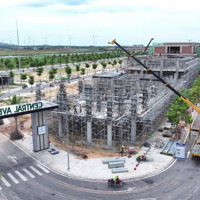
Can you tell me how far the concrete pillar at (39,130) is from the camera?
36562 mm

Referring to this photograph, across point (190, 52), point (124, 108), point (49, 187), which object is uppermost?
point (190, 52)

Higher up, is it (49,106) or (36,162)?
(49,106)

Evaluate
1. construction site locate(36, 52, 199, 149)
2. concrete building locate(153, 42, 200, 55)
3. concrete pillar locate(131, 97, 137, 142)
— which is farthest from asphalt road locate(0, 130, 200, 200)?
concrete building locate(153, 42, 200, 55)

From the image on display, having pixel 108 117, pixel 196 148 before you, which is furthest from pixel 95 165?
pixel 196 148

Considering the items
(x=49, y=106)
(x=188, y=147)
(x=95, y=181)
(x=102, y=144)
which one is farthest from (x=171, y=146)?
(x=49, y=106)

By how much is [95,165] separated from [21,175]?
9518 mm

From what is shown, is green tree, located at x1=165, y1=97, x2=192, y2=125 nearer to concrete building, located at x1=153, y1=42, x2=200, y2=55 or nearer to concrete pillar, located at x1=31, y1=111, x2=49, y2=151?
concrete pillar, located at x1=31, y1=111, x2=49, y2=151

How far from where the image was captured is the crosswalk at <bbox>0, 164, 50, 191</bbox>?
29.2 metres

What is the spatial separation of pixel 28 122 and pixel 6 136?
25.4ft

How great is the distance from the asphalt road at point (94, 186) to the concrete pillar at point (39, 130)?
4.52 metres

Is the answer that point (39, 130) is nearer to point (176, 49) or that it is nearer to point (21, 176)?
point (21, 176)

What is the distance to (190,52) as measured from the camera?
114 metres

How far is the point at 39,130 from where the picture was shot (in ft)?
121

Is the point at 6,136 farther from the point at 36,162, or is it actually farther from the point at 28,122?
the point at 36,162
